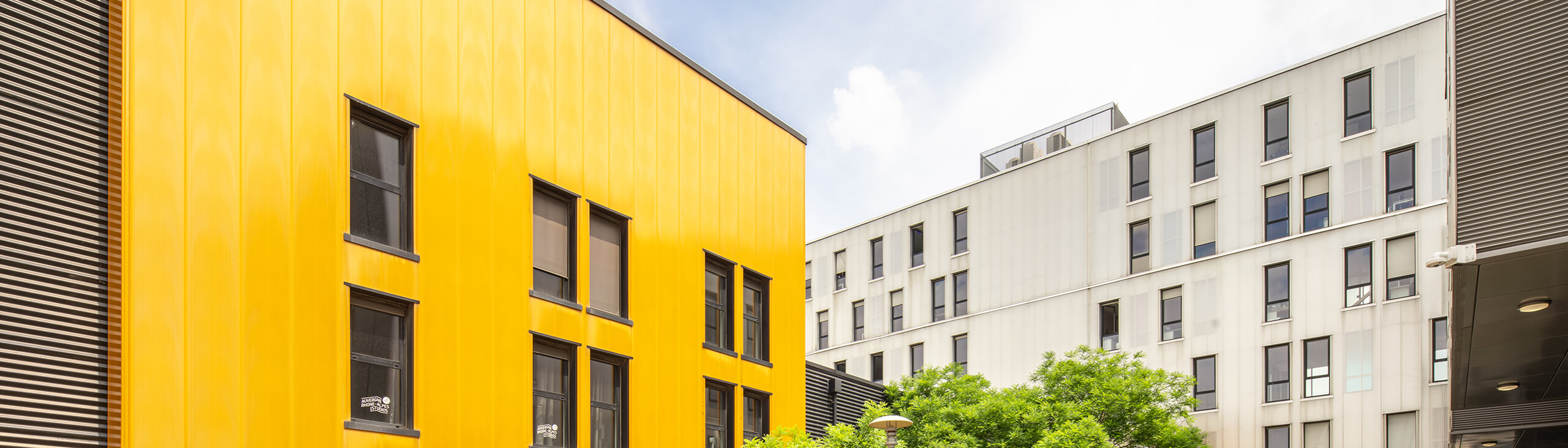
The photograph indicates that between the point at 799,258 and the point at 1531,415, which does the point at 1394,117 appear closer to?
the point at 1531,415

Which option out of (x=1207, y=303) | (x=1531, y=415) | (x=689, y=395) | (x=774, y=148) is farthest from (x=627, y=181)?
(x=1207, y=303)

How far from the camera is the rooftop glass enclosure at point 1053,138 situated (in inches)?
1812

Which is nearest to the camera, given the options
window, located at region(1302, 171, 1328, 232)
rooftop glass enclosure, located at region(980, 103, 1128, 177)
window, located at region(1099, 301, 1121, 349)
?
window, located at region(1302, 171, 1328, 232)

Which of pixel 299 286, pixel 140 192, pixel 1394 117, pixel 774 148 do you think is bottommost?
pixel 299 286

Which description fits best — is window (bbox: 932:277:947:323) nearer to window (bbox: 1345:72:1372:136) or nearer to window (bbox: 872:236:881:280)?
window (bbox: 872:236:881:280)

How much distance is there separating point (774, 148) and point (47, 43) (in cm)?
1583

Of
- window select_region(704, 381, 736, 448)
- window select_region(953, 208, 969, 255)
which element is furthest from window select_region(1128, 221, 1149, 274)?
window select_region(704, 381, 736, 448)

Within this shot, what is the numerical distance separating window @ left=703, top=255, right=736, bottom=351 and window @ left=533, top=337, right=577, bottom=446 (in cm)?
451

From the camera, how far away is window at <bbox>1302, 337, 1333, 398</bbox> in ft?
118

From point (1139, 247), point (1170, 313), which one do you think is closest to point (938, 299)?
point (1139, 247)

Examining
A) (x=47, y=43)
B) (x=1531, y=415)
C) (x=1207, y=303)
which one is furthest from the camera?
(x=1207, y=303)

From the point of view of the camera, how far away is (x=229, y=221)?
13.2m

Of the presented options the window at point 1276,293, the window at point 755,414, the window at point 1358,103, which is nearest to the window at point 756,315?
the window at point 755,414

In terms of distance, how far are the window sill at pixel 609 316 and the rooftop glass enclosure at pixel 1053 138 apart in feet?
94.9
